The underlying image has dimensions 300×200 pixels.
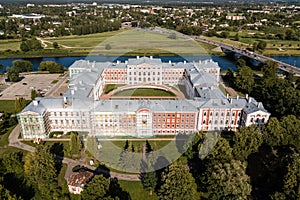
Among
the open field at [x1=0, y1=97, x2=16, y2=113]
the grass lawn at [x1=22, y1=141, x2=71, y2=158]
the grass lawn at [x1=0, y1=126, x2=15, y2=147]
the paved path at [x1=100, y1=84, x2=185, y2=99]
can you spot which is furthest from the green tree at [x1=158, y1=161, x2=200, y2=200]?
the open field at [x1=0, y1=97, x2=16, y2=113]

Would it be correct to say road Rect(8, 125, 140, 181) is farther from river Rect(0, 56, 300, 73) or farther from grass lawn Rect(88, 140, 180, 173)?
river Rect(0, 56, 300, 73)

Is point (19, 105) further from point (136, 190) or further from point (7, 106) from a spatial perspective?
point (136, 190)

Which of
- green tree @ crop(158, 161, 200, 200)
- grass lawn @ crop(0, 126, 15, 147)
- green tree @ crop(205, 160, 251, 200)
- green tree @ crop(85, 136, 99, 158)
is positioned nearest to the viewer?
green tree @ crop(205, 160, 251, 200)

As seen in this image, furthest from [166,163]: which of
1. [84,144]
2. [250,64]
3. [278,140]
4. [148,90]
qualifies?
[250,64]

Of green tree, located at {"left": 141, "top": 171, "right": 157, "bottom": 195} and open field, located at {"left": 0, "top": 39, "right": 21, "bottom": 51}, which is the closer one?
green tree, located at {"left": 141, "top": 171, "right": 157, "bottom": 195}

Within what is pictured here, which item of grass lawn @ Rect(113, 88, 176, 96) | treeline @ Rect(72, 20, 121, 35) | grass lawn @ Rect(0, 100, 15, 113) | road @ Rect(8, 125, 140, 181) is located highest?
treeline @ Rect(72, 20, 121, 35)

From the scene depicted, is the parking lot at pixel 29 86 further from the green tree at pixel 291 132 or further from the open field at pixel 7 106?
the green tree at pixel 291 132

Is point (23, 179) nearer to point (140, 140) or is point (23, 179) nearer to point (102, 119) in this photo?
point (102, 119)

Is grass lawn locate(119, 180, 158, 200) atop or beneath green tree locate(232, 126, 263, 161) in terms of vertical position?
beneath

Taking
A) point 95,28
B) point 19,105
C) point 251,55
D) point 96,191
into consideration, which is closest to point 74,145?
point 96,191
